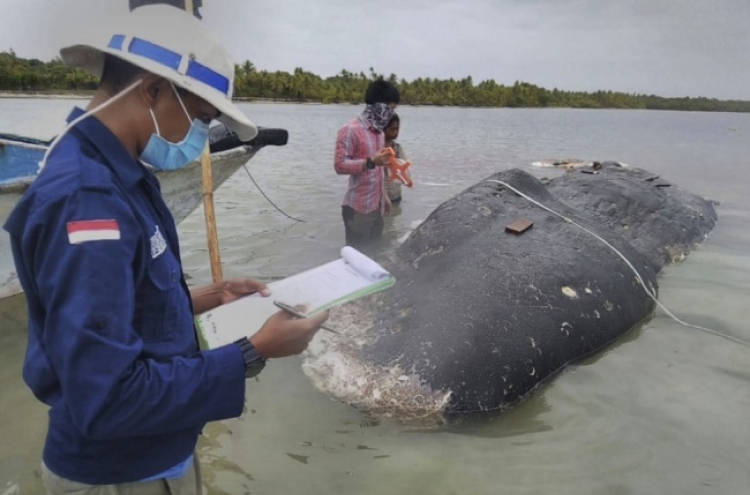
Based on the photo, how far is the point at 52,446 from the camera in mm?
1558

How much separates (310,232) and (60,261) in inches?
338

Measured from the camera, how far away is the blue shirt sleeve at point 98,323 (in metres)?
1.24

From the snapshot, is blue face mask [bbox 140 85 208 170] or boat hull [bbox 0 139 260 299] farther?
boat hull [bbox 0 139 260 299]

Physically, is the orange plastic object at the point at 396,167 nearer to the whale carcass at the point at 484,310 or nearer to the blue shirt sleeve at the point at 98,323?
the whale carcass at the point at 484,310

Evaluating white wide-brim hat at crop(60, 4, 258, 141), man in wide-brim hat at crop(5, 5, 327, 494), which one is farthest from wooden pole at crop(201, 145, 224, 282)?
white wide-brim hat at crop(60, 4, 258, 141)

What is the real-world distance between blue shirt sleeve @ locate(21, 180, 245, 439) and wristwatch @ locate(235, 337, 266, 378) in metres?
0.17

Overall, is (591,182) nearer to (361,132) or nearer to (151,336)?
(361,132)

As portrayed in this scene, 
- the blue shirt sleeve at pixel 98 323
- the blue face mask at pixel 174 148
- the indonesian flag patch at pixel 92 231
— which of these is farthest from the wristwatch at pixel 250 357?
the blue face mask at pixel 174 148

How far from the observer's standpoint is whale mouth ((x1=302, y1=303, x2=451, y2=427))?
346 centimetres

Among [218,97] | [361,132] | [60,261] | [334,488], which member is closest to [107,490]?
[60,261]

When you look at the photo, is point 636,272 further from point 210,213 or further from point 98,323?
point 98,323

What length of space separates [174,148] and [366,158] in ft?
14.1

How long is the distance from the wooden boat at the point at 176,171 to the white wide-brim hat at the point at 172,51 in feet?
13.9

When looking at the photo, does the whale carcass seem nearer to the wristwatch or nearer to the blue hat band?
the wristwatch
